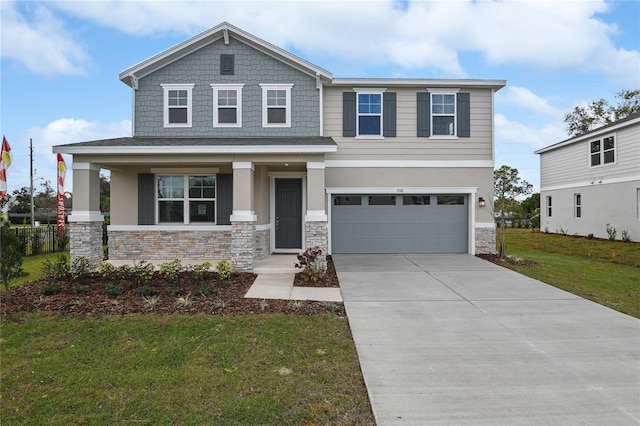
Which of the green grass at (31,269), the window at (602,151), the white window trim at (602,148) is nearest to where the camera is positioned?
the green grass at (31,269)

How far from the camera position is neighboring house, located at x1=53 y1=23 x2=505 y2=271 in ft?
36.5

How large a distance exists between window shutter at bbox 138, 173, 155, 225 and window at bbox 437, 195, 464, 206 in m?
9.51

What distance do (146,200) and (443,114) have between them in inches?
400

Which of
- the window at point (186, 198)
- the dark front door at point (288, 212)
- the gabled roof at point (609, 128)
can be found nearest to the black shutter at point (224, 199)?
the window at point (186, 198)

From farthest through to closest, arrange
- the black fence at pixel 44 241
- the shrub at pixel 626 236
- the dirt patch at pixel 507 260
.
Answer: the shrub at pixel 626 236
the black fence at pixel 44 241
the dirt patch at pixel 507 260

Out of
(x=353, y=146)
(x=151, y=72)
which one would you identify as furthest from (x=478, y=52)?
(x=151, y=72)

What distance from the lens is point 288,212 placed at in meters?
12.3

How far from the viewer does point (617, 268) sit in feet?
35.6

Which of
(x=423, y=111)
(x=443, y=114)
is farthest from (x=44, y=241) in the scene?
(x=443, y=114)

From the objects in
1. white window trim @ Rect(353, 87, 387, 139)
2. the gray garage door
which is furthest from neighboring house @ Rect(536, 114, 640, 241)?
white window trim @ Rect(353, 87, 387, 139)

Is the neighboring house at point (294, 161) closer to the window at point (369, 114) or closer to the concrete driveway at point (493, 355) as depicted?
the window at point (369, 114)

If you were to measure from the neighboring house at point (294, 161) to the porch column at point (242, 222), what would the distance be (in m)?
1.11

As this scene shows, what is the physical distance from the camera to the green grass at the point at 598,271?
7.29 metres

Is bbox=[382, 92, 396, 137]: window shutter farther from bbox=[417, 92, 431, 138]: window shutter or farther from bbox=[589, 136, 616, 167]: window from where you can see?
bbox=[589, 136, 616, 167]: window
